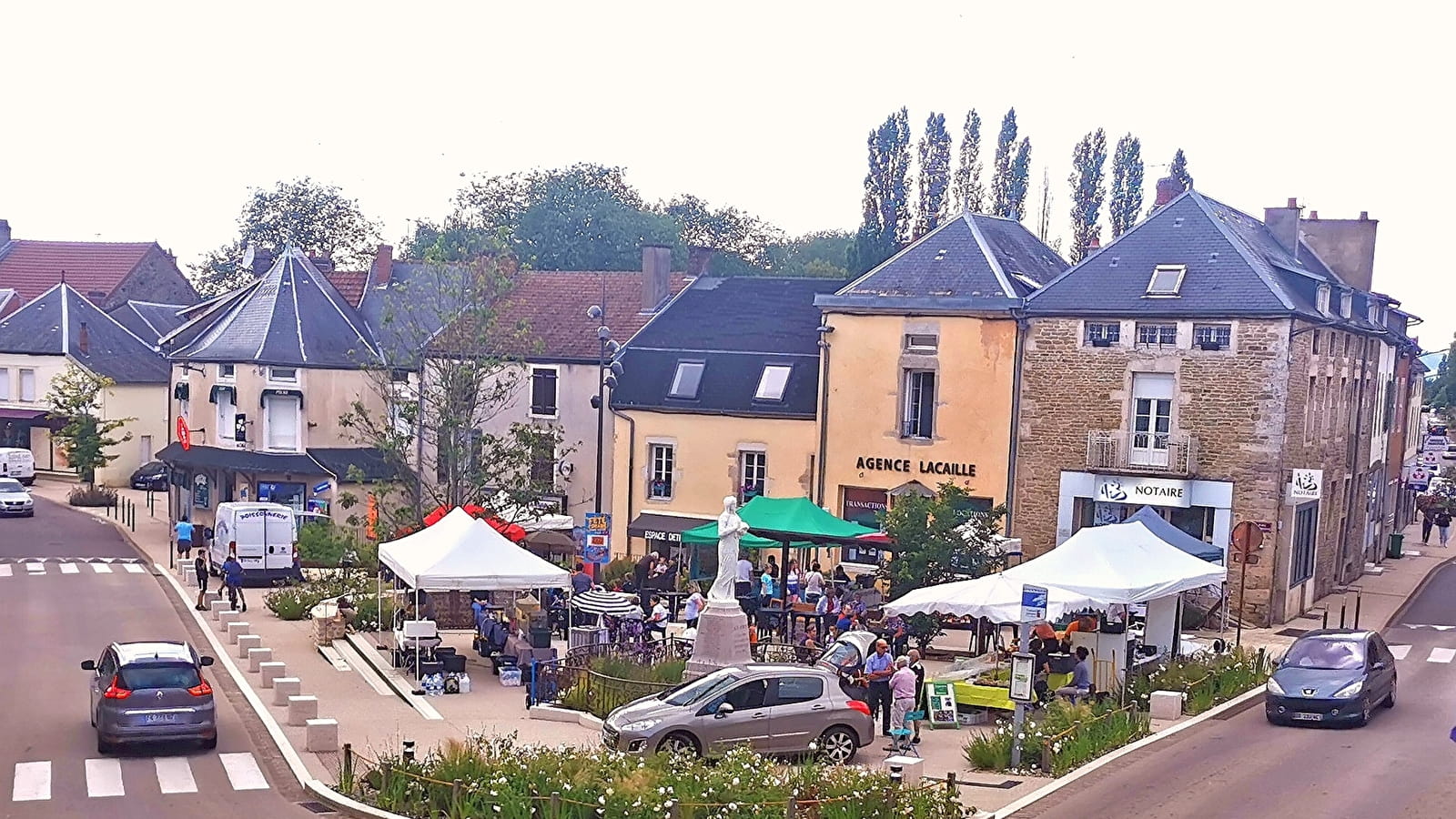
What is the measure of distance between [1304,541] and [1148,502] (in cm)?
468

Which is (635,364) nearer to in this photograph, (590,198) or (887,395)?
(887,395)

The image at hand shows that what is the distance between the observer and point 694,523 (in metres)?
39.0

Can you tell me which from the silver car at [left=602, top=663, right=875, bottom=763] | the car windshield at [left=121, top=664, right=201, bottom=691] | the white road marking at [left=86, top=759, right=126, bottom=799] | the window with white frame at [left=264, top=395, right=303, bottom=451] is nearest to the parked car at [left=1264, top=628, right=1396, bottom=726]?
the silver car at [left=602, top=663, right=875, bottom=763]

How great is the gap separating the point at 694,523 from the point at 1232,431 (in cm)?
1380

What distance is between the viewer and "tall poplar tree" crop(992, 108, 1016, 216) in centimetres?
6619

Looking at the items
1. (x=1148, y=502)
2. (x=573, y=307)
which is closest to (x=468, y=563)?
(x=1148, y=502)

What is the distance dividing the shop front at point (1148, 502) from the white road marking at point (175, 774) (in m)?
21.0

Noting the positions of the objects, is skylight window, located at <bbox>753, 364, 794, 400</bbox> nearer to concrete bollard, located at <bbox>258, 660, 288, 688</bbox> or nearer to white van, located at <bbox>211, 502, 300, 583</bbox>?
white van, located at <bbox>211, 502, 300, 583</bbox>

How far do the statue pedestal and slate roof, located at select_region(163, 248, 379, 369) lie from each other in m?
25.6

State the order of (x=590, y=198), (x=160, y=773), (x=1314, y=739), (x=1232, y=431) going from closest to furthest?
1. (x=160, y=773)
2. (x=1314, y=739)
3. (x=1232, y=431)
4. (x=590, y=198)

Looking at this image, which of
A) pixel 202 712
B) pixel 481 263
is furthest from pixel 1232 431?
pixel 202 712

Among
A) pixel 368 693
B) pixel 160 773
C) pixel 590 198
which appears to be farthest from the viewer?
pixel 590 198

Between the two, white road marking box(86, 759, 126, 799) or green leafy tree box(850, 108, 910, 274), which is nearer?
white road marking box(86, 759, 126, 799)

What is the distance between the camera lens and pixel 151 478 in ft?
186
